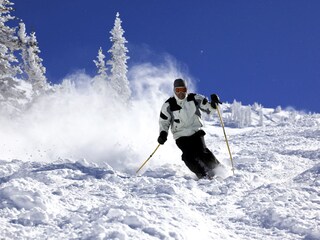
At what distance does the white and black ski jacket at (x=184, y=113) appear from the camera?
31.5 ft

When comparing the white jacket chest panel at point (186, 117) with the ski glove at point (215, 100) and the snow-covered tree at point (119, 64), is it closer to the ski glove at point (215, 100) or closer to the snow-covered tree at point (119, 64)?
the ski glove at point (215, 100)

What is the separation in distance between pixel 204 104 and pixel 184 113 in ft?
1.70

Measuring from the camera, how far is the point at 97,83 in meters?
43.7

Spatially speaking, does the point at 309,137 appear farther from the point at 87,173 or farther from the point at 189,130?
the point at 87,173

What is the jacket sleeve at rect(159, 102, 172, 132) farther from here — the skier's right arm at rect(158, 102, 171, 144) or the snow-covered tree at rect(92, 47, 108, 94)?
the snow-covered tree at rect(92, 47, 108, 94)

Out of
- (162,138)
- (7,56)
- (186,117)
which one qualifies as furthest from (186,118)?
(7,56)

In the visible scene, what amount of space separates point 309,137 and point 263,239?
17.6 metres

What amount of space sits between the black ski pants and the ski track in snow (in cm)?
70

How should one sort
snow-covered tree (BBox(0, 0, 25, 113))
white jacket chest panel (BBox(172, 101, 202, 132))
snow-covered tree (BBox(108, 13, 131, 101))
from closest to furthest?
white jacket chest panel (BBox(172, 101, 202, 132)), snow-covered tree (BBox(0, 0, 25, 113)), snow-covered tree (BBox(108, 13, 131, 101))

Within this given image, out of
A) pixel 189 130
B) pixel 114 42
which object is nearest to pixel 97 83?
pixel 114 42

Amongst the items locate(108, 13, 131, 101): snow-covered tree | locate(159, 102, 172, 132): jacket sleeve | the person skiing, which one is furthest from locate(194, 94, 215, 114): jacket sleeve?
locate(108, 13, 131, 101): snow-covered tree

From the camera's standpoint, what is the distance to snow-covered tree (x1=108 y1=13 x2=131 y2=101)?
42.4m

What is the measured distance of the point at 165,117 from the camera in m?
9.75

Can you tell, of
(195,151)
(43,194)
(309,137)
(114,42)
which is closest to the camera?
(43,194)
